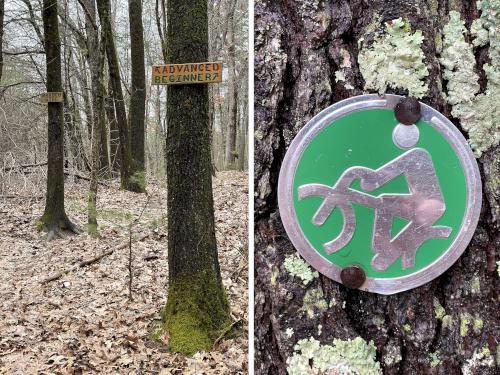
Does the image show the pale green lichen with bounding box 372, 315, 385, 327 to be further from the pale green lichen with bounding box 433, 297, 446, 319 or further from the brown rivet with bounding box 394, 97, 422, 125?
the brown rivet with bounding box 394, 97, 422, 125

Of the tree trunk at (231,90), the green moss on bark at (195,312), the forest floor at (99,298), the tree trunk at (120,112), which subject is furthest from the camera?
the tree trunk at (231,90)

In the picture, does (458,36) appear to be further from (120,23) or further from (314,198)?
(120,23)

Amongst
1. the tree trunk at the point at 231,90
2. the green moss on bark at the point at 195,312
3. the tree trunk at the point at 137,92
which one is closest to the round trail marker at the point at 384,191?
the green moss on bark at the point at 195,312

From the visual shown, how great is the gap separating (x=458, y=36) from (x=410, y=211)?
1.16 ft

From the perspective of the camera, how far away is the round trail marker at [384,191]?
93 centimetres

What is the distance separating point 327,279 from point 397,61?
17.8 inches

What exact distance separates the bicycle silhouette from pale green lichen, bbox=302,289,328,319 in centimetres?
12

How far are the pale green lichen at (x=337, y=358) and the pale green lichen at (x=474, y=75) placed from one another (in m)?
0.46

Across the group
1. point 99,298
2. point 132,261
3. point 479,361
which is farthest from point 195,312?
point 479,361

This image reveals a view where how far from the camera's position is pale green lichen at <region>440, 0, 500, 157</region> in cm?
95

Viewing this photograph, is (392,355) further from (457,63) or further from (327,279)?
(457,63)

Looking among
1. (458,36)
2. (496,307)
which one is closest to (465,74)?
(458,36)

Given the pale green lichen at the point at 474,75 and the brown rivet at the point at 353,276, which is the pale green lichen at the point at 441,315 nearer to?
the brown rivet at the point at 353,276

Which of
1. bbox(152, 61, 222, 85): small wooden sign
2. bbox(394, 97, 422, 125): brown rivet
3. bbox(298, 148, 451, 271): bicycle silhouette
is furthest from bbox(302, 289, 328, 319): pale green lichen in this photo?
bbox(152, 61, 222, 85): small wooden sign
